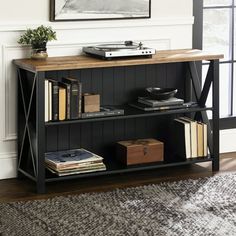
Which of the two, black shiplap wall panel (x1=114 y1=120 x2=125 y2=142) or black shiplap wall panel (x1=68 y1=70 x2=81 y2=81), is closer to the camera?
black shiplap wall panel (x1=68 y1=70 x2=81 y2=81)

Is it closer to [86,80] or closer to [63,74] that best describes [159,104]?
[86,80]

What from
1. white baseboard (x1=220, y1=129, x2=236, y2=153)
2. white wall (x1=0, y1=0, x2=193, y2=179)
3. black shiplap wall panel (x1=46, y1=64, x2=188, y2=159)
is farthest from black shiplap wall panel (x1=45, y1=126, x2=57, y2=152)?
white baseboard (x1=220, y1=129, x2=236, y2=153)

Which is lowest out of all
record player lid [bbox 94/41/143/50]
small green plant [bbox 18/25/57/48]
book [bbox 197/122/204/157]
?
book [bbox 197/122/204/157]

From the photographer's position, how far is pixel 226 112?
6.01 m

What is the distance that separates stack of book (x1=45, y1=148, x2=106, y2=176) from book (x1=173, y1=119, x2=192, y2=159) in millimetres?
625

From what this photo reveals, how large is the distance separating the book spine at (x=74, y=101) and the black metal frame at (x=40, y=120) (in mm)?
55

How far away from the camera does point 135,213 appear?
4355 millimetres

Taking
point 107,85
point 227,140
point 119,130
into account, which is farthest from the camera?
point 227,140

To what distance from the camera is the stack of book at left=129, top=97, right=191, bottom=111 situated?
5152mm

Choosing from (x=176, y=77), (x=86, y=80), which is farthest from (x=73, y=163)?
(x=176, y=77)

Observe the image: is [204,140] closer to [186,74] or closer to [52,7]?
[186,74]

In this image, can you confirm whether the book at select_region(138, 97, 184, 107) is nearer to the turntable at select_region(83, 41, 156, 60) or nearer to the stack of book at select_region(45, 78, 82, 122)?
the turntable at select_region(83, 41, 156, 60)

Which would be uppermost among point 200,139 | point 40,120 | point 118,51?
point 118,51

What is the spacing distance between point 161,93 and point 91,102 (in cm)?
54
